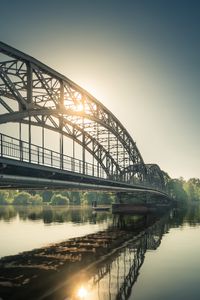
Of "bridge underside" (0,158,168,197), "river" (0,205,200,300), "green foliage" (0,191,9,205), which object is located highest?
"bridge underside" (0,158,168,197)

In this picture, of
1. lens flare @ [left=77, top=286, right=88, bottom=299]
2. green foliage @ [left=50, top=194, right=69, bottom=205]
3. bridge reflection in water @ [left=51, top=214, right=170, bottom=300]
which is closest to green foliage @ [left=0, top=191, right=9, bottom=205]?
green foliage @ [left=50, top=194, right=69, bottom=205]

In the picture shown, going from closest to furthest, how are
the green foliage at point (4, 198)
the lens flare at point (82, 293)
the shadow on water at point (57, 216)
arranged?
1. the lens flare at point (82, 293)
2. the shadow on water at point (57, 216)
3. the green foliage at point (4, 198)

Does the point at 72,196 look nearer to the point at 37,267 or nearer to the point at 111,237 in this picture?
the point at 111,237

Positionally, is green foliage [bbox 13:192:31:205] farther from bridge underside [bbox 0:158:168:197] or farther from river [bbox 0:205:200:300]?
river [bbox 0:205:200:300]

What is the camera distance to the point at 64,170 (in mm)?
33062

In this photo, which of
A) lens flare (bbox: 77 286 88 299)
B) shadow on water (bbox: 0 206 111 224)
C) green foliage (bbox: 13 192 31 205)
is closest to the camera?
lens flare (bbox: 77 286 88 299)

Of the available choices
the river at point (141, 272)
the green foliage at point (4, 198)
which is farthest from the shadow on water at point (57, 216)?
the green foliage at point (4, 198)

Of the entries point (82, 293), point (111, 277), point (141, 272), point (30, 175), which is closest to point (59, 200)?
point (30, 175)

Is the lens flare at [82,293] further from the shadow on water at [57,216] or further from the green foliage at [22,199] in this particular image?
the green foliage at [22,199]

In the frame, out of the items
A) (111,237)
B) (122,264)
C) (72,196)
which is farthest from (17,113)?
(72,196)

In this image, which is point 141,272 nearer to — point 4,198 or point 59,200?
point 59,200

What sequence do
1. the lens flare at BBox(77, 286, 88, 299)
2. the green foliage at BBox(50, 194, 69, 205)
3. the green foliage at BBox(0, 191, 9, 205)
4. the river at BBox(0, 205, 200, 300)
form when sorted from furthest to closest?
1. the green foliage at BBox(0, 191, 9, 205)
2. the green foliage at BBox(50, 194, 69, 205)
3. the river at BBox(0, 205, 200, 300)
4. the lens flare at BBox(77, 286, 88, 299)

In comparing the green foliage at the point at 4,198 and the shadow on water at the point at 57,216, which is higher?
the green foliage at the point at 4,198

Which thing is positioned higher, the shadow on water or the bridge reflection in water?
the bridge reflection in water
